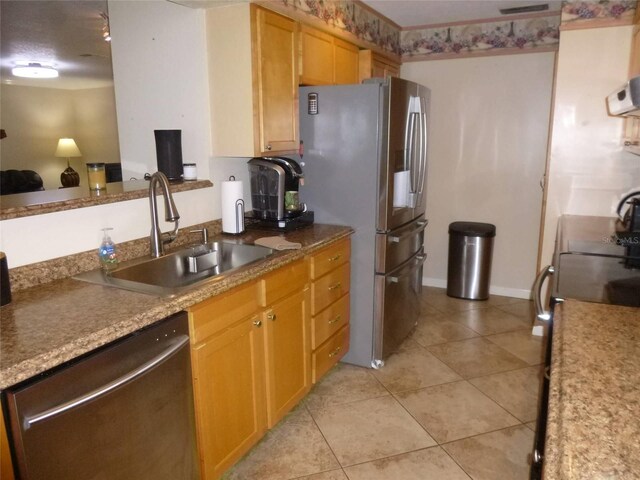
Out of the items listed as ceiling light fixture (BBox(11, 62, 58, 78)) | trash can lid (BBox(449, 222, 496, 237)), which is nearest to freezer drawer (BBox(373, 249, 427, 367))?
trash can lid (BBox(449, 222, 496, 237))

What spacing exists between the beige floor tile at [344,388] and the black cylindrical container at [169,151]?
1.44 m

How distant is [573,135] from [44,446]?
344 cm

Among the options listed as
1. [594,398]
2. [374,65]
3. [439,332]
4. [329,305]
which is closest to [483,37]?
[374,65]

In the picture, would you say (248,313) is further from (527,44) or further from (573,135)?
(527,44)

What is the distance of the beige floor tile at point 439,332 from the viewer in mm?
3379

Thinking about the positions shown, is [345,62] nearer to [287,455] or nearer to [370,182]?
[370,182]

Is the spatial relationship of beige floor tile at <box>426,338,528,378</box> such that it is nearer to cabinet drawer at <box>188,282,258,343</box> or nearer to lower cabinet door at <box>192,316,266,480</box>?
lower cabinet door at <box>192,316,266,480</box>

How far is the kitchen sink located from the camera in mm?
→ 1823

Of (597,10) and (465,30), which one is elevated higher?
(465,30)

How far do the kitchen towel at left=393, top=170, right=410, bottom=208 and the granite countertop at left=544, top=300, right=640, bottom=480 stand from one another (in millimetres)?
1529

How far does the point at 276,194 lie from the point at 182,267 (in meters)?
0.71

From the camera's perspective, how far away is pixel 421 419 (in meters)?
2.45

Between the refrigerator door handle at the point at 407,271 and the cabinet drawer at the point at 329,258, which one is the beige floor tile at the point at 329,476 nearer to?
the cabinet drawer at the point at 329,258

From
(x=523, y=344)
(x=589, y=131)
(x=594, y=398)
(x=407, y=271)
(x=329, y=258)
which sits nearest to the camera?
(x=594, y=398)
